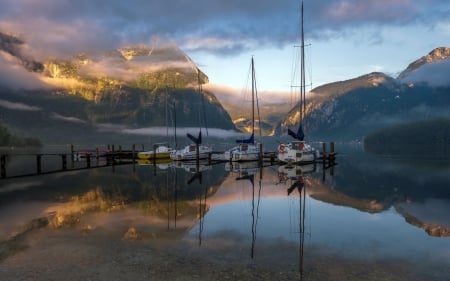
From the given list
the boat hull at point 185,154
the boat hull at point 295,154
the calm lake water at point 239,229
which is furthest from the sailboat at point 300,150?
the calm lake water at point 239,229

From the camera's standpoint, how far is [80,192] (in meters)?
34.4

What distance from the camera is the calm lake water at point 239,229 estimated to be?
1395 cm

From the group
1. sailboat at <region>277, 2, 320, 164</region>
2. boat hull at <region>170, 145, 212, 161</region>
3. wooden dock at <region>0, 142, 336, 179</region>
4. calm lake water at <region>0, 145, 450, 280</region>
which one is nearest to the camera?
calm lake water at <region>0, 145, 450, 280</region>

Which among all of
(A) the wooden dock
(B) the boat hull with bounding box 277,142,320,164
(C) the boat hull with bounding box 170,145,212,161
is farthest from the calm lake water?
(C) the boat hull with bounding box 170,145,212,161

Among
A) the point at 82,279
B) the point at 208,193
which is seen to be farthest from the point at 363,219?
the point at 82,279

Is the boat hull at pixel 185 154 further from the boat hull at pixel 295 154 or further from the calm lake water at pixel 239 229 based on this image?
the calm lake water at pixel 239 229

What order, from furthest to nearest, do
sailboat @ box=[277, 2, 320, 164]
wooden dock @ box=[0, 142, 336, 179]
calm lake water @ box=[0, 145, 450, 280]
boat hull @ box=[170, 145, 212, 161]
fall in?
boat hull @ box=[170, 145, 212, 161] → sailboat @ box=[277, 2, 320, 164] → wooden dock @ box=[0, 142, 336, 179] → calm lake water @ box=[0, 145, 450, 280]

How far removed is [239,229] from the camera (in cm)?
2056

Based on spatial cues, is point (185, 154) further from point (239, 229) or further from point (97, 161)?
point (239, 229)

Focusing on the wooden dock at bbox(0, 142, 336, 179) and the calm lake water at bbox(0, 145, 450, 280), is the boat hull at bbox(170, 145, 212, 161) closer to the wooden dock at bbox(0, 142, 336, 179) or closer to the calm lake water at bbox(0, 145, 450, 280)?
the wooden dock at bbox(0, 142, 336, 179)

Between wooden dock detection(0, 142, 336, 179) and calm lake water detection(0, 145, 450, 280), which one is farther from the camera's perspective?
wooden dock detection(0, 142, 336, 179)

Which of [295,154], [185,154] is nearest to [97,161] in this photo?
[185,154]

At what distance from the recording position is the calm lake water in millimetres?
13953

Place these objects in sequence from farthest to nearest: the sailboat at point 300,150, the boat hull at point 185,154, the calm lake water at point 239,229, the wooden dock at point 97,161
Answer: the boat hull at point 185,154 → the sailboat at point 300,150 → the wooden dock at point 97,161 → the calm lake water at point 239,229
